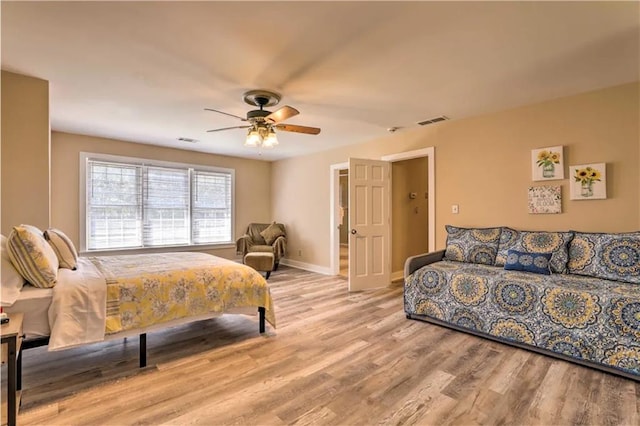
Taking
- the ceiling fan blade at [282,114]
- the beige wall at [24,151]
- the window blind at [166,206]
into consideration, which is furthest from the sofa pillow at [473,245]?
the window blind at [166,206]

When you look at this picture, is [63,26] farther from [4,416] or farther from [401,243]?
[401,243]

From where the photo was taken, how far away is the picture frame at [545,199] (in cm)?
334

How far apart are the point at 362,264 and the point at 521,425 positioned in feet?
9.98

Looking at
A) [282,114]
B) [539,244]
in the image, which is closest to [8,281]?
[282,114]

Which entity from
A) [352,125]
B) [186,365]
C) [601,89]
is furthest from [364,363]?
[601,89]

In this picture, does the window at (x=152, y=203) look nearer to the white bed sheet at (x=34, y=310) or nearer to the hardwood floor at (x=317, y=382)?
the hardwood floor at (x=317, y=382)

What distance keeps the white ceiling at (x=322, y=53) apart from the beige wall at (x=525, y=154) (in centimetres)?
22

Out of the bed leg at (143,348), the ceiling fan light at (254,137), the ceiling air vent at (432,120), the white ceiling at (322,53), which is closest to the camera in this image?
the white ceiling at (322,53)

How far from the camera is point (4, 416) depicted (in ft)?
5.31

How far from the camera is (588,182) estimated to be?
3148 millimetres

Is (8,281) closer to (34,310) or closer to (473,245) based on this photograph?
(34,310)

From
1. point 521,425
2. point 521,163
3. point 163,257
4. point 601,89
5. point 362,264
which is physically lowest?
point 521,425

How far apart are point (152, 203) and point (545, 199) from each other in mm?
6118

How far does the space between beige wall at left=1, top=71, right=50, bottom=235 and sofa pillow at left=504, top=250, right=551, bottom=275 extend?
4658 mm
